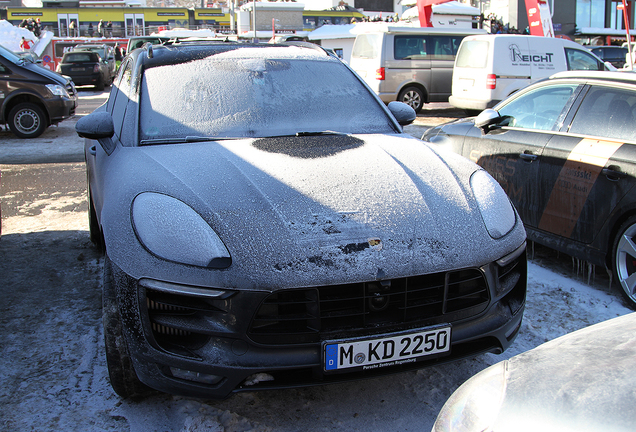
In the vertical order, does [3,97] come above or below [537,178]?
above

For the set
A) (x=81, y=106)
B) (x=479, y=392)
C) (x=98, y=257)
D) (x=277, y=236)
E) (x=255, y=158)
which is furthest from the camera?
(x=81, y=106)

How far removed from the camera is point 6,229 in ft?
17.3

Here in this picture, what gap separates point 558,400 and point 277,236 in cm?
117

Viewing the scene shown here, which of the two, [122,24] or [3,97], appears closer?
[3,97]

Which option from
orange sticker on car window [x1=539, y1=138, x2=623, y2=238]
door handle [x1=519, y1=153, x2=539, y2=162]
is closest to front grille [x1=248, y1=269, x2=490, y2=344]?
orange sticker on car window [x1=539, y1=138, x2=623, y2=238]

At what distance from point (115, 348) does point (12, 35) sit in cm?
3528

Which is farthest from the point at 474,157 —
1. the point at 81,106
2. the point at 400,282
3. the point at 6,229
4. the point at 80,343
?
the point at 81,106

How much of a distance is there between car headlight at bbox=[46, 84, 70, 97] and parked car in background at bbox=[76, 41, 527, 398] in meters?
9.07

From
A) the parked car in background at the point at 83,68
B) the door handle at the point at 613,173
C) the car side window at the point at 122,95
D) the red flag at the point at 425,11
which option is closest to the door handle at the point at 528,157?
the door handle at the point at 613,173

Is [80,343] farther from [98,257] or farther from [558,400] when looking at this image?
[558,400]

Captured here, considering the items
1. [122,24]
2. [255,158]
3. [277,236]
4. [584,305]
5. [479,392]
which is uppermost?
[122,24]

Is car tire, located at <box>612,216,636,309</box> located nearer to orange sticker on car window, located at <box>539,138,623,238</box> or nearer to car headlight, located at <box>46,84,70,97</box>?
orange sticker on car window, located at <box>539,138,623,238</box>

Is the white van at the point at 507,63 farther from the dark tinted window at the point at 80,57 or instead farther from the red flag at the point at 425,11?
the dark tinted window at the point at 80,57

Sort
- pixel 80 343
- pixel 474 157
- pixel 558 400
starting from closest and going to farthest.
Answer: pixel 558 400 < pixel 80 343 < pixel 474 157
